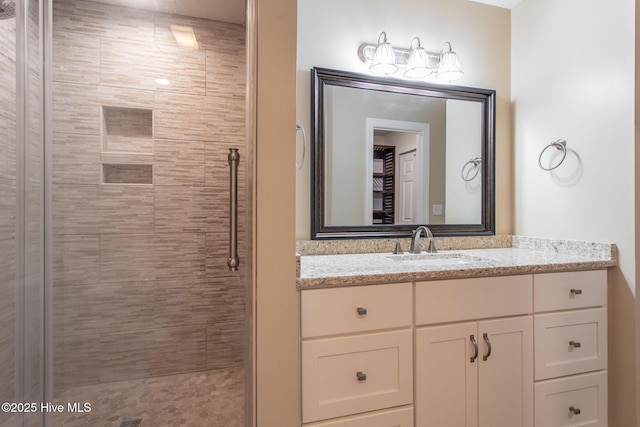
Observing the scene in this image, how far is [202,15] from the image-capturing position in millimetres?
1493

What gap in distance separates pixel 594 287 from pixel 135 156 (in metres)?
2.23

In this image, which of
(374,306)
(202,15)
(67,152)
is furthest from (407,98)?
(67,152)

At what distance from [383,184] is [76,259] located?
5.03 ft

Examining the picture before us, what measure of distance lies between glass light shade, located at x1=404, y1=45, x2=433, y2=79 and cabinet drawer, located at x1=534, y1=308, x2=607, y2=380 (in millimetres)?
1405

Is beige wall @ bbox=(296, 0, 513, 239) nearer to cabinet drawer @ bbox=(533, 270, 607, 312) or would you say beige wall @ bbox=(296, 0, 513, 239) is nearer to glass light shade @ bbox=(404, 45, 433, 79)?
glass light shade @ bbox=(404, 45, 433, 79)

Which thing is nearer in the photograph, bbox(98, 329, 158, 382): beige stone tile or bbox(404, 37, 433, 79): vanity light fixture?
bbox(98, 329, 158, 382): beige stone tile

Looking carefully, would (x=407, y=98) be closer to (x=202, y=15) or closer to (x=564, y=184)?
(x=564, y=184)

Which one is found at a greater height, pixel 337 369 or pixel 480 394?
pixel 337 369

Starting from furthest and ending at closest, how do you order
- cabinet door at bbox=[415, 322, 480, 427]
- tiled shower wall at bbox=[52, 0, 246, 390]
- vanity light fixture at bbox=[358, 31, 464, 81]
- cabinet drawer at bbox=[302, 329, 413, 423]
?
vanity light fixture at bbox=[358, 31, 464, 81] < tiled shower wall at bbox=[52, 0, 246, 390] < cabinet door at bbox=[415, 322, 480, 427] < cabinet drawer at bbox=[302, 329, 413, 423]

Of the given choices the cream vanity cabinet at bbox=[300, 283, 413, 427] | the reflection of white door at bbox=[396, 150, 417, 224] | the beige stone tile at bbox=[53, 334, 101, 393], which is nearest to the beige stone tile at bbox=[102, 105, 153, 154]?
the beige stone tile at bbox=[53, 334, 101, 393]

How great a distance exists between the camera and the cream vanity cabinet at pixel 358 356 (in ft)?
3.87

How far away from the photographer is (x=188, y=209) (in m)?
1.58

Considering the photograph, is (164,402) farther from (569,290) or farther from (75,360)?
(569,290)

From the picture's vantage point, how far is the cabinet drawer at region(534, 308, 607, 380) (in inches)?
57.4
